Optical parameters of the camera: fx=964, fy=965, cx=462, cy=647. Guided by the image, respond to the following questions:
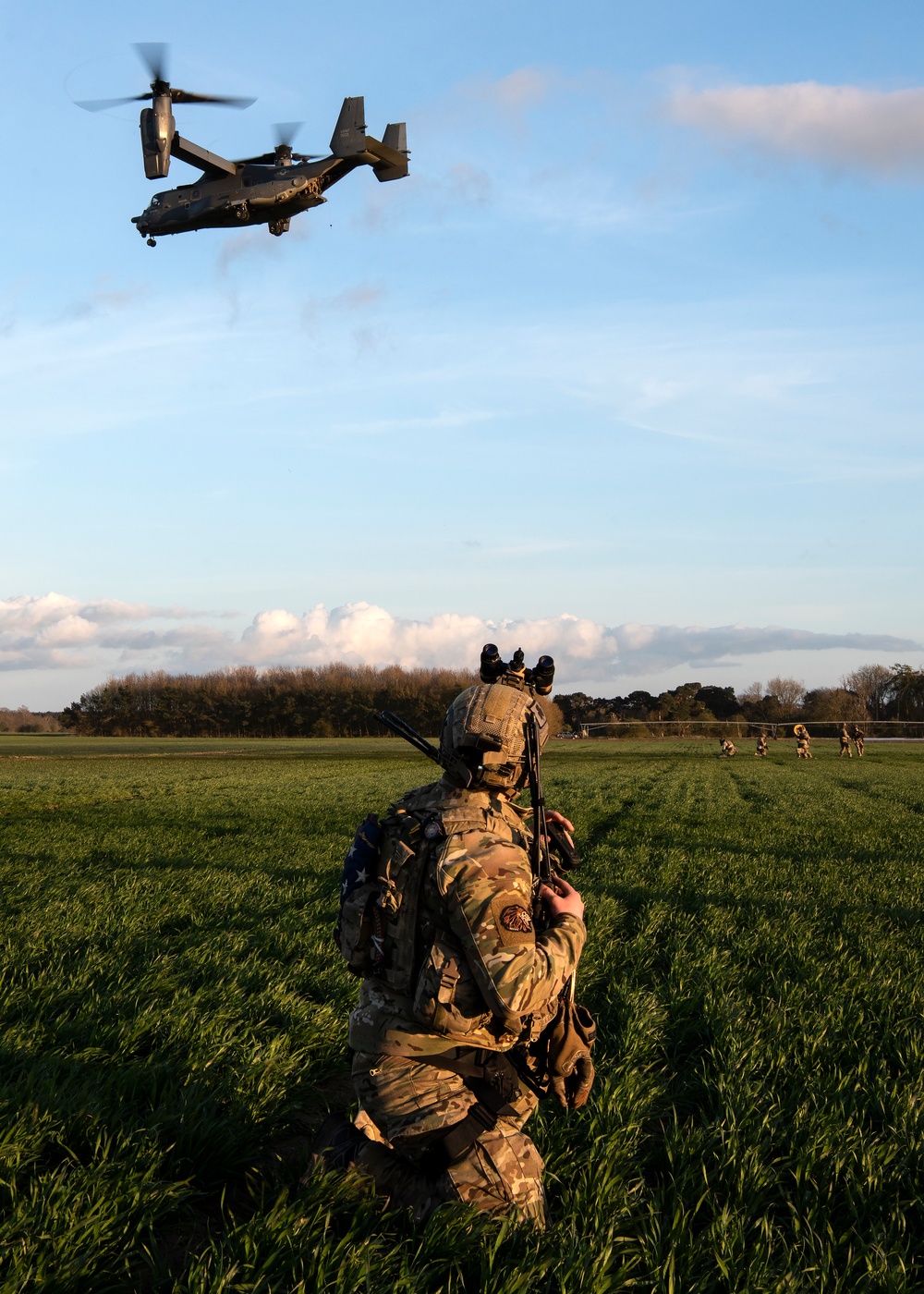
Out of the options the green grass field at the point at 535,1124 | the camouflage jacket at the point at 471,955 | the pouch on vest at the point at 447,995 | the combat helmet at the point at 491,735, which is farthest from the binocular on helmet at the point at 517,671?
the green grass field at the point at 535,1124

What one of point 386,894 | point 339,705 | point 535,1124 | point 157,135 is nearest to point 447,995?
point 386,894

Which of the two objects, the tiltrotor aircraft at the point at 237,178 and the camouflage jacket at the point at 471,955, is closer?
the camouflage jacket at the point at 471,955

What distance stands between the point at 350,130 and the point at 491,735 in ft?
99.3

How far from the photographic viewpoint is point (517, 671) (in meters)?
3.96

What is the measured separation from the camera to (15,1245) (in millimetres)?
3182

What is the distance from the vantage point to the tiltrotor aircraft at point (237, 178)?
2755cm

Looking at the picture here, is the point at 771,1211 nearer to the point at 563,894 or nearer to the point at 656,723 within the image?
the point at 563,894

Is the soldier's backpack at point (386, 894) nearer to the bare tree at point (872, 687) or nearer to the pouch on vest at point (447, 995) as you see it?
the pouch on vest at point (447, 995)

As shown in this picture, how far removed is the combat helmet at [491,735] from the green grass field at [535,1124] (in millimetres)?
1503

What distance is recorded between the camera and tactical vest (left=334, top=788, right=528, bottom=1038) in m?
3.33

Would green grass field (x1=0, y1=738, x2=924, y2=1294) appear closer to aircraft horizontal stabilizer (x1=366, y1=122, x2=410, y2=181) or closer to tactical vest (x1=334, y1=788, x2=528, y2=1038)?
tactical vest (x1=334, y1=788, x2=528, y2=1038)

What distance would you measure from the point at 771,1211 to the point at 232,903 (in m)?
6.83

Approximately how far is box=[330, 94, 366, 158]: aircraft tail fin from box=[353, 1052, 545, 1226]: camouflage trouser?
96.1 feet

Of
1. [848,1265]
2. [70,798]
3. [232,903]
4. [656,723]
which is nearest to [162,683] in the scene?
[656,723]
